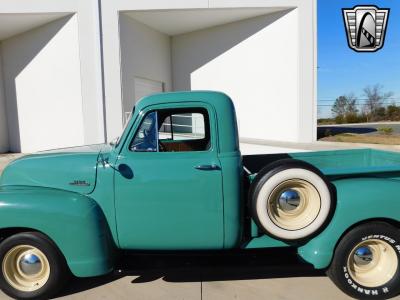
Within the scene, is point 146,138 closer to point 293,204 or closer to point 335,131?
point 293,204

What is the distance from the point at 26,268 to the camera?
2934 millimetres

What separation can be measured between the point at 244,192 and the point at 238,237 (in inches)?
16.5

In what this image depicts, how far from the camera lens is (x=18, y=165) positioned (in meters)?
3.21

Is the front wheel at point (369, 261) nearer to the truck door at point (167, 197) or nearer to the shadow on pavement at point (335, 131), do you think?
the truck door at point (167, 197)

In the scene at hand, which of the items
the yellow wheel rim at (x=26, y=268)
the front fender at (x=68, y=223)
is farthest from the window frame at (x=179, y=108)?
the yellow wheel rim at (x=26, y=268)

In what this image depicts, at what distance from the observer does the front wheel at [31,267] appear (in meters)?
2.86

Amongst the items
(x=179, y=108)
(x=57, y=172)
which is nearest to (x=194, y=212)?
(x=179, y=108)

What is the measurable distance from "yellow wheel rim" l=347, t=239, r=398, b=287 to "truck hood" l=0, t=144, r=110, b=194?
8.16 feet

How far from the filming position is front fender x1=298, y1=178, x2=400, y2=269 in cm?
278

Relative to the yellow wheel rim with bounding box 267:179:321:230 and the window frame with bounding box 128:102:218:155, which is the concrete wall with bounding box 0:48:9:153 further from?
the yellow wheel rim with bounding box 267:179:321:230

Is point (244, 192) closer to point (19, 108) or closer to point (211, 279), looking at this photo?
point (211, 279)

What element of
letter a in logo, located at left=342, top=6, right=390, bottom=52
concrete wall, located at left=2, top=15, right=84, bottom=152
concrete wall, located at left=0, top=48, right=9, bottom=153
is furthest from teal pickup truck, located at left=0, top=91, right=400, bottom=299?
letter a in logo, located at left=342, top=6, right=390, bottom=52

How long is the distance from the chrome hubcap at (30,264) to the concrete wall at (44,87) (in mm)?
11472

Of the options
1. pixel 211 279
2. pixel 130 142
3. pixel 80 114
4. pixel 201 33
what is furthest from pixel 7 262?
pixel 201 33
